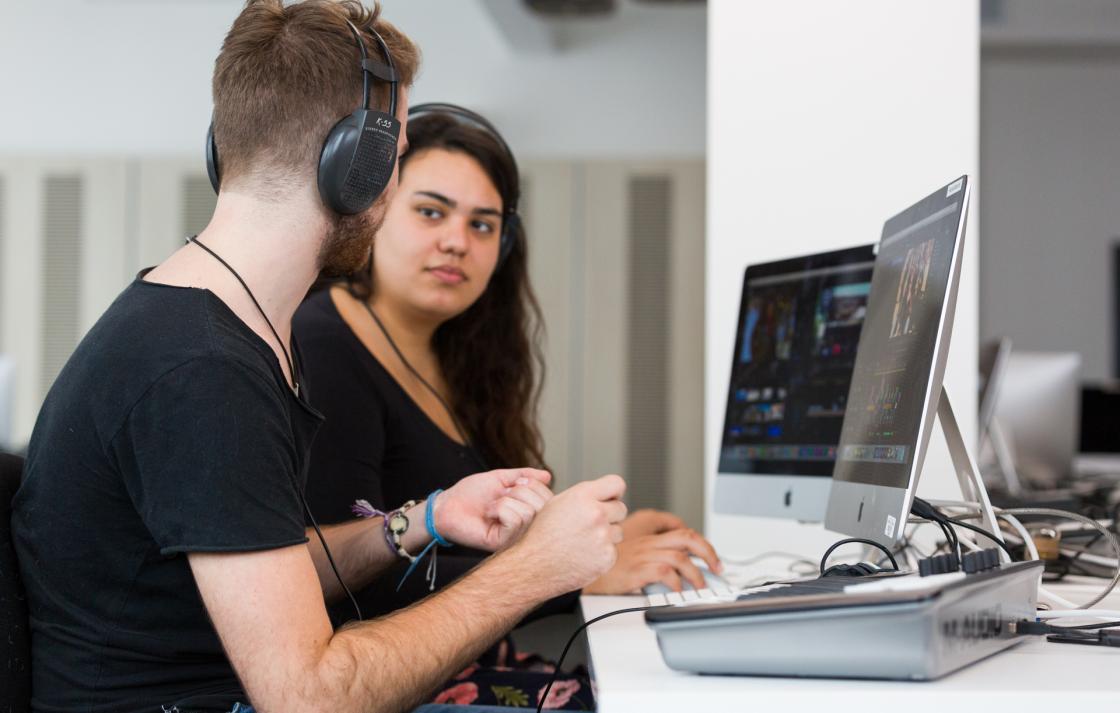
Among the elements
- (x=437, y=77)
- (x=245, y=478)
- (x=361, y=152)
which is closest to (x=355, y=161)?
(x=361, y=152)

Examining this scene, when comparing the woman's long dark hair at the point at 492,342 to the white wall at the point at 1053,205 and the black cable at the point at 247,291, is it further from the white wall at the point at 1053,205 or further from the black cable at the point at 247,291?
the white wall at the point at 1053,205

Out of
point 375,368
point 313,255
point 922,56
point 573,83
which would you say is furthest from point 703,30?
point 313,255

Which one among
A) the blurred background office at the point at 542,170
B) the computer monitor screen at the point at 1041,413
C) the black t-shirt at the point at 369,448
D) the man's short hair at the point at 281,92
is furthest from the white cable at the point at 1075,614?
the blurred background office at the point at 542,170

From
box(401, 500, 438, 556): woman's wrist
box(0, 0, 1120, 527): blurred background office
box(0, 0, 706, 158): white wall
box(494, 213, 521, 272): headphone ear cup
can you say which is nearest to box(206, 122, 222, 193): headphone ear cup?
box(401, 500, 438, 556): woman's wrist

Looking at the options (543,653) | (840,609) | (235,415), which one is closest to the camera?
(840,609)

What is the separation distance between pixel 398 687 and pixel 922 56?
5.10ft

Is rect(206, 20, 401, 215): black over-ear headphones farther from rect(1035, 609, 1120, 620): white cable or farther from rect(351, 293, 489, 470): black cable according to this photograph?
rect(1035, 609, 1120, 620): white cable

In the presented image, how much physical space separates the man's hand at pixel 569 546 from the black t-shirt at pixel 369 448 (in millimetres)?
367

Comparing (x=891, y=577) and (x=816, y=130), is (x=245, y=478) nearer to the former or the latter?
(x=891, y=577)

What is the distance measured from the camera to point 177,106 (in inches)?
182

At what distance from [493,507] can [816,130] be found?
44.7 inches

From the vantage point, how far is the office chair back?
994 millimetres

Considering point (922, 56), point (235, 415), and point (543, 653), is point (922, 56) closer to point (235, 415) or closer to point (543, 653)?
point (543, 653)

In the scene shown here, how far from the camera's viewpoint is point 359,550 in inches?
53.8
